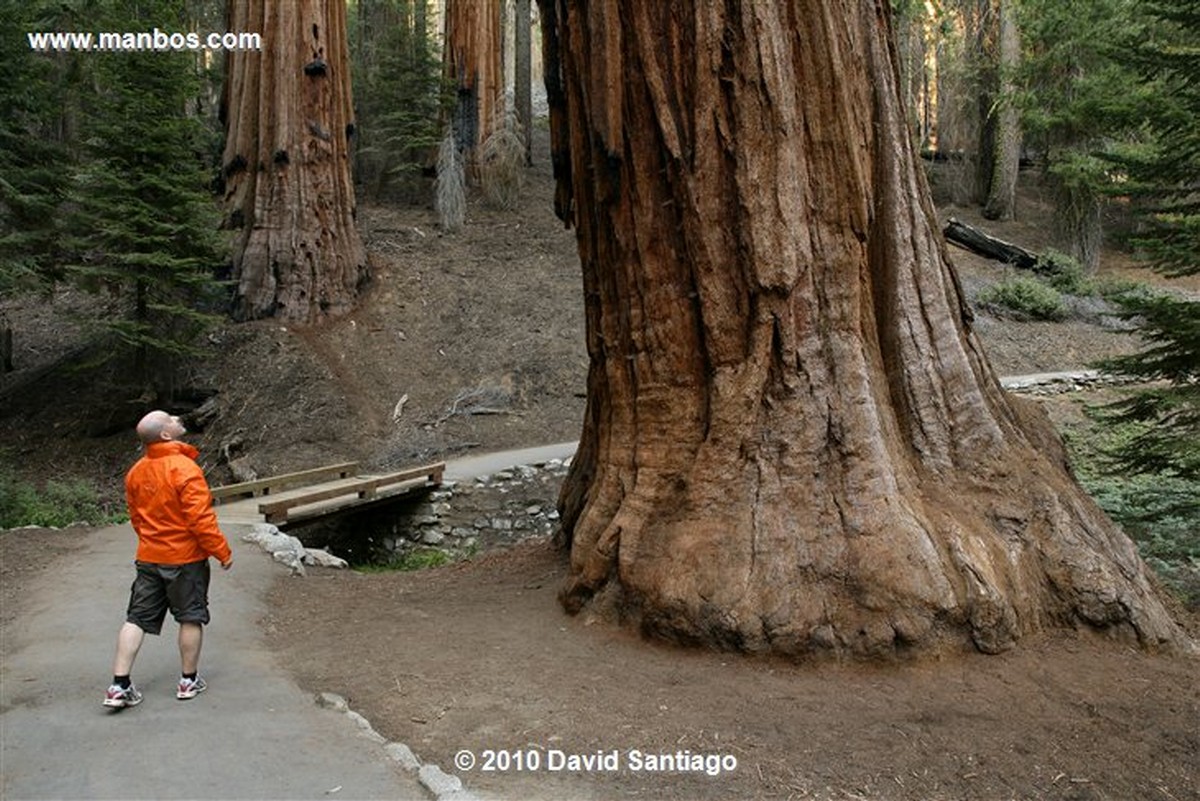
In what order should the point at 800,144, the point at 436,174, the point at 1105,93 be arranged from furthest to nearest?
the point at 436,174 < the point at 1105,93 < the point at 800,144

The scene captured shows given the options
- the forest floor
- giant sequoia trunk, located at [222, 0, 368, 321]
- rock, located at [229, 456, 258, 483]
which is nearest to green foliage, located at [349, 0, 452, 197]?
giant sequoia trunk, located at [222, 0, 368, 321]

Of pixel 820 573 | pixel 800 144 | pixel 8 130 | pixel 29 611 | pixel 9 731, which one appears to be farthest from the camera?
pixel 8 130

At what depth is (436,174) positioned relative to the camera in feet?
79.9

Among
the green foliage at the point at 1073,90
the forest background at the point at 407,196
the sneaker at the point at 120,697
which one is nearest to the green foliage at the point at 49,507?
the forest background at the point at 407,196

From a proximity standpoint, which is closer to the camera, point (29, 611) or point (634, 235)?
point (634, 235)

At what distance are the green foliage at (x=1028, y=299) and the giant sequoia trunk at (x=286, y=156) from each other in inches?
598

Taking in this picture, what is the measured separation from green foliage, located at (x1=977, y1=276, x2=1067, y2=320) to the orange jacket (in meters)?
20.0

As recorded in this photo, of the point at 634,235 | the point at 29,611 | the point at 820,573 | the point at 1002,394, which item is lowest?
the point at 29,611

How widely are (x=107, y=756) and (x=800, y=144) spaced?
4802mm

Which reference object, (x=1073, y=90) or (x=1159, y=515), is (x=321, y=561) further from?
(x=1073, y=90)

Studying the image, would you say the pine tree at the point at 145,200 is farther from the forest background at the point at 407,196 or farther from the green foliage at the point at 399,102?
the green foliage at the point at 399,102

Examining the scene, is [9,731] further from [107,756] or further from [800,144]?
[800,144]

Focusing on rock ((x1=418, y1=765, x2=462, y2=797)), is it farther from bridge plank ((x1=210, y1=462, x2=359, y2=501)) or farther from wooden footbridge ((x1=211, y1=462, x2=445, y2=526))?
bridge plank ((x1=210, y1=462, x2=359, y2=501))

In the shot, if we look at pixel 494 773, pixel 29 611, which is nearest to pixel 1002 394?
pixel 494 773
